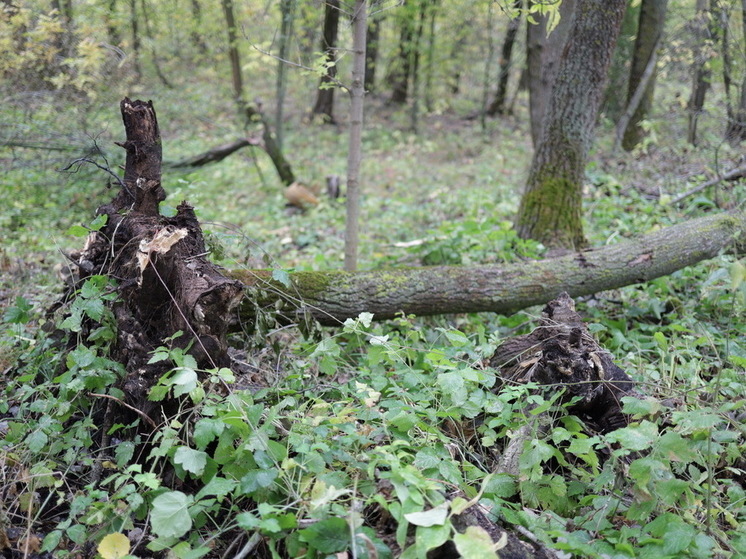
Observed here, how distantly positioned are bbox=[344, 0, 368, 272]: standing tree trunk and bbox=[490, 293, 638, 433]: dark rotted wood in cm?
192

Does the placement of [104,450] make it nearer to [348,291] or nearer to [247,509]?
[247,509]

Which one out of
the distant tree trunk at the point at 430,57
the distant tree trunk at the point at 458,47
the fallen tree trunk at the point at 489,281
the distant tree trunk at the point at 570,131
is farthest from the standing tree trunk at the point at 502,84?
the fallen tree trunk at the point at 489,281

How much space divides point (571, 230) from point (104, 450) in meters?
4.40

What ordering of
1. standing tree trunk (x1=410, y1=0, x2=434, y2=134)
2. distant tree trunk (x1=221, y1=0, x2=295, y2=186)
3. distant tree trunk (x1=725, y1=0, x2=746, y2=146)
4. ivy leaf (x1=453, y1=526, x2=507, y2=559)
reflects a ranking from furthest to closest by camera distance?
standing tree trunk (x1=410, y1=0, x2=434, y2=134), distant tree trunk (x1=221, y1=0, x2=295, y2=186), distant tree trunk (x1=725, y1=0, x2=746, y2=146), ivy leaf (x1=453, y1=526, x2=507, y2=559)

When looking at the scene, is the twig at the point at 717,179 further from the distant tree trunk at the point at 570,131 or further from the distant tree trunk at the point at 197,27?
the distant tree trunk at the point at 197,27

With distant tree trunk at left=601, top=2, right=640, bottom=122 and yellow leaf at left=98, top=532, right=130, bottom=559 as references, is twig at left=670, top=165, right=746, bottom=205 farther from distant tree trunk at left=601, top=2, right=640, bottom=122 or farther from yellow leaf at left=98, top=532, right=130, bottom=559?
yellow leaf at left=98, top=532, right=130, bottom=559

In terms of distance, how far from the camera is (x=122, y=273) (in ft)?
9.06

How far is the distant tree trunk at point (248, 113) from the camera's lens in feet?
31.5

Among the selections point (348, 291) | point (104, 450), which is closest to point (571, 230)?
point (348, 291)

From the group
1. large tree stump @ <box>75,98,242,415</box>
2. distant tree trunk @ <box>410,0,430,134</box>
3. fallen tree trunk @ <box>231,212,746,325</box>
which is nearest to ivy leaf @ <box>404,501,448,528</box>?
large tree stump @ <box>75,98,242,415</box>

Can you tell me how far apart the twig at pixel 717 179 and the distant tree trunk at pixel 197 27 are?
12.2 meters

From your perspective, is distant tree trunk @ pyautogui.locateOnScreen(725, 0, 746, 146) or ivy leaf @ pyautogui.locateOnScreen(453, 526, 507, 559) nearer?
ivy leaf @ pyautogui.locateOnScreen(453, 526, 507, 559)

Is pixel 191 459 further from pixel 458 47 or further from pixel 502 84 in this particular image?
pixel 502 84

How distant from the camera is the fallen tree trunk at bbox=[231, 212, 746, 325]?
3.45m
